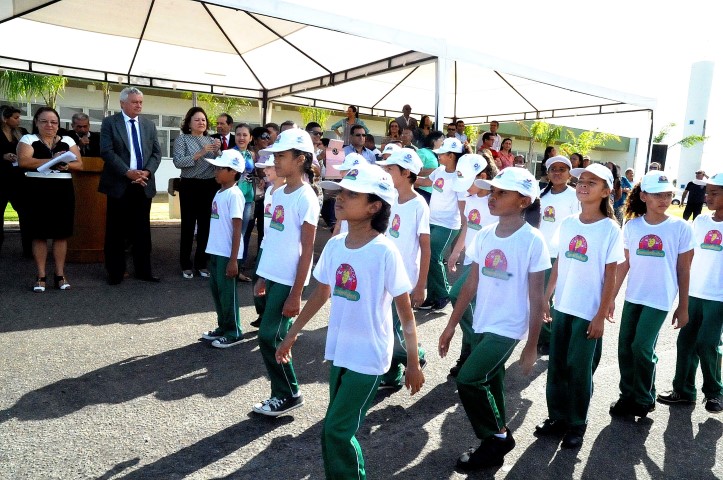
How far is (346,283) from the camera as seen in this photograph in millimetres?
2660

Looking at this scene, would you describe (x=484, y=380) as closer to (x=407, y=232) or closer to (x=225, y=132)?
(x=407, y=232)

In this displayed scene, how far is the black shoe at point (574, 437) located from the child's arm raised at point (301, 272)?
1.95m

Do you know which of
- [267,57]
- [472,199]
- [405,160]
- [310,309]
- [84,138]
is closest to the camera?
[310,309]

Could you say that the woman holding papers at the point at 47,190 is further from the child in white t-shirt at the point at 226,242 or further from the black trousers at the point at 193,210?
the child in white t-shirt at the point at 226,242

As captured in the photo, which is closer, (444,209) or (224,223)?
(224,223)

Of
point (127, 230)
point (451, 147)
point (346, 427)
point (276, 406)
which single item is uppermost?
point (451, 147)

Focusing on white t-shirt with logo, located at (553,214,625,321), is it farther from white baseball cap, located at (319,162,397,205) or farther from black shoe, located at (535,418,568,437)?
white baseball cap, located at (319,162,397,205)

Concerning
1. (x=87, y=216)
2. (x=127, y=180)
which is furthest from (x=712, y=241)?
(x=87, y=216)

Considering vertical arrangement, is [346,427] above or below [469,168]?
below

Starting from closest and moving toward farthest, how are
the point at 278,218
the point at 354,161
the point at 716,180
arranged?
the point at 354,161, the point at 278,218, the point at 716,180

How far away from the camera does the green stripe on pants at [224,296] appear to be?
5055 mm

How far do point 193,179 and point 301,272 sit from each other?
4644 millimetres

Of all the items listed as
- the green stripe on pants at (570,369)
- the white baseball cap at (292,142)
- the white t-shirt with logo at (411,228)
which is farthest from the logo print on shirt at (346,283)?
the green stripe on pants at (570,369)

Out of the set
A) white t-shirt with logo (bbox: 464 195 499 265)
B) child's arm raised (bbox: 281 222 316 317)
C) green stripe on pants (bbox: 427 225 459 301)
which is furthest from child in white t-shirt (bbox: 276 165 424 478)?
green stripe on pants (bbox: 427 225 459 301)
